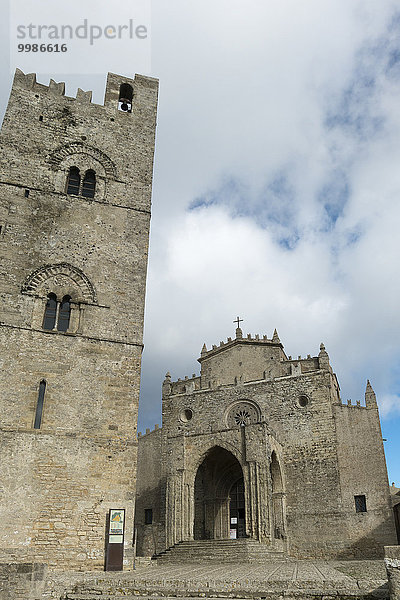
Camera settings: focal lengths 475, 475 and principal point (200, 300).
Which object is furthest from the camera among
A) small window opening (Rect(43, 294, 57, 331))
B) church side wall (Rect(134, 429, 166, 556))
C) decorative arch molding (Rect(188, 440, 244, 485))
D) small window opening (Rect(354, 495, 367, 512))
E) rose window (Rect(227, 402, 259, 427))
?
rose window (Rect(227, 402, 259, 427))

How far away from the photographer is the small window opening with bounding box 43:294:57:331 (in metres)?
13.7

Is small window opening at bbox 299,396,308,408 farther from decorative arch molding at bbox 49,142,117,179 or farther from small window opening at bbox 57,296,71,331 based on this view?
decorative arch molding at bbox 49,142,117,179

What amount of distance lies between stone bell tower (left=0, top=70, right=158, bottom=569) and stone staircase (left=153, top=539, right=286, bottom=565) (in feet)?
19.9

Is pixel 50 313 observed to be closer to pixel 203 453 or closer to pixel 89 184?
pixel 89 184

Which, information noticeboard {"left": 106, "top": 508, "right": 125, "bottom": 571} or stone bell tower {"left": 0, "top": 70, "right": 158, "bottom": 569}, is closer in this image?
information noticeboard {"left": 106, "top": 508, "right": 125, "bottom": 571}

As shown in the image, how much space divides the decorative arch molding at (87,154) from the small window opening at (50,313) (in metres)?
4.82

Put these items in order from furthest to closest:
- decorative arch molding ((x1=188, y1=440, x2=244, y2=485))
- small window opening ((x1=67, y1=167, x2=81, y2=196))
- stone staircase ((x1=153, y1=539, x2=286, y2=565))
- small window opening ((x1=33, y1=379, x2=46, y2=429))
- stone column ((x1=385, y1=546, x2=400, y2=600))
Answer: decorative arch molding ((x1=188, y1=440, x2=244, y2=485)), stone staircase ((x1=153, y1=539, x2=286, y2=565)), small window opening ((x1=67, y1=167, x2=81, y2=196)), small window opening ((x1=33, y1=379, x2=46, y2=429)), stone column ((x1=385, y1=546, x2=400, y2=600))

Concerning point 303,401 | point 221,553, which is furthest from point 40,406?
point 303,401

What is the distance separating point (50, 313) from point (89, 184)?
4.83 meters

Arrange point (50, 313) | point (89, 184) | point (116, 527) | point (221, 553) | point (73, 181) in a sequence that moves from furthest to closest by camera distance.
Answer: point (221, 553), point (89, 184), point (73, 181), point (50, 313), point (116, 527)

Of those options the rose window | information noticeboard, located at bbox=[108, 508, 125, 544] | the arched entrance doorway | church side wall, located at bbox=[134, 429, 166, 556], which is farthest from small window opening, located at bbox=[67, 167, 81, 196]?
church side wall, located at bbox=[134, 429, 166, 556]

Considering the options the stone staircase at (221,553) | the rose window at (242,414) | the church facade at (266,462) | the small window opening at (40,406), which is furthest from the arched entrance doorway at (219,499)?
the small window opening at (40,406)

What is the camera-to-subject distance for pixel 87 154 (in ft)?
53.2

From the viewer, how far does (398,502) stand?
810 inches
